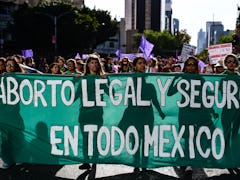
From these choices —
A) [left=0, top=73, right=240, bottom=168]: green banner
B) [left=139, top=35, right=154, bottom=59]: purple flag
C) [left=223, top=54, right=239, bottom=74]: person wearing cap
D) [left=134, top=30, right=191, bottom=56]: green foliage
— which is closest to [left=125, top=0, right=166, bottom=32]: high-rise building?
[left=134, top=30, right=191, bottom=56]: green foliage

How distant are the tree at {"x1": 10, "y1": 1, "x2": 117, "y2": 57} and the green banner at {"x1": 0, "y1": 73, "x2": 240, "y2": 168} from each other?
4171cm

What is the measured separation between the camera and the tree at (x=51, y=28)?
47.8m

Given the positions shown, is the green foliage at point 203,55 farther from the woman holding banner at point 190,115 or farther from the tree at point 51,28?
the tree at point 51,28

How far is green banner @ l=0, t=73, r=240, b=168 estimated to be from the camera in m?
5.10

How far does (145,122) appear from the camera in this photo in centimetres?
515

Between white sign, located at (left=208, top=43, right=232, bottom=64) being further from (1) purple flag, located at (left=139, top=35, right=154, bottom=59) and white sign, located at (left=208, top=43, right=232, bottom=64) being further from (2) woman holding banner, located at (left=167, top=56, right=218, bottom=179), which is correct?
(2) woman holding banner, located at (left=167, top=56, right=218, bottom=179)

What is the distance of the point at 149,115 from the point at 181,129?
0.46 metres

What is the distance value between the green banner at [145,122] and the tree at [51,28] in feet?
137

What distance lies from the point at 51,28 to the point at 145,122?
44592 mm

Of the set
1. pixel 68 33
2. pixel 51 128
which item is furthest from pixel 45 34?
pixel 51 128

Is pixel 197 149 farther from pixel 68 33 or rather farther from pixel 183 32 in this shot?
pixel 183 32

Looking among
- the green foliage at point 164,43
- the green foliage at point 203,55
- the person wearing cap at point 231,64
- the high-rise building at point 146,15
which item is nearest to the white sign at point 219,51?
the green foliage at point 203,55

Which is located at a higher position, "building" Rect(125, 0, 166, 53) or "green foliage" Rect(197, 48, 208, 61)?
"building" Rect(125, 0, 166, 53)

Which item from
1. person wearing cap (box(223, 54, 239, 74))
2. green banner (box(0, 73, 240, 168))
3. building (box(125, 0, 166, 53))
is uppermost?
building (box(125, 0, 166, 53))
